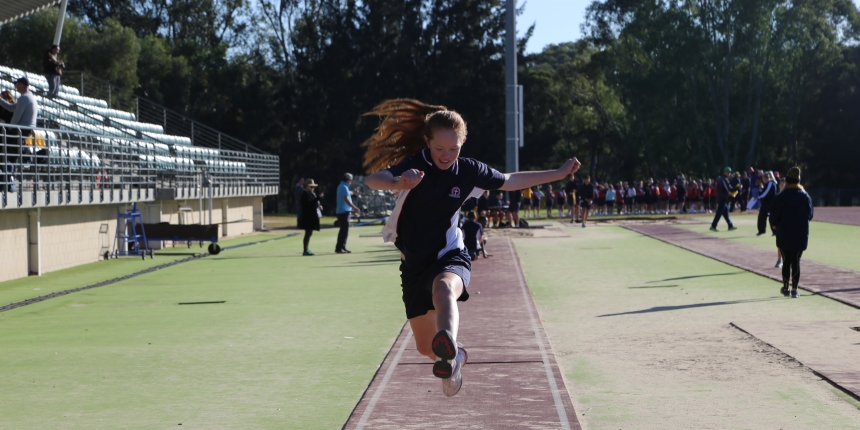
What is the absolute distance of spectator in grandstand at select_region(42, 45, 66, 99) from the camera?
1149 inches

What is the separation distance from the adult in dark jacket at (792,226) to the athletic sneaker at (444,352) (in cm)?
945

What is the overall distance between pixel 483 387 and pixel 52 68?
25129 mm

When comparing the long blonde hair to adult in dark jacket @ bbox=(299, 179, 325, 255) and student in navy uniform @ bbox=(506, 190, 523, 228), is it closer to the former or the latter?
adult in dark jacket @ bbox=(299, 179, 325, 255)

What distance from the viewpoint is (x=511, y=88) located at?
32062 millimetres

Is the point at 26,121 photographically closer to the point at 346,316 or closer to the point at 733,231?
the point at 346,316

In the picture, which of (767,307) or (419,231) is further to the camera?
(767,307)

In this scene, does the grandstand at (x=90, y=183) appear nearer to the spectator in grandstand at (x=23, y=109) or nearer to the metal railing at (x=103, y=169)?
the metal railing at (x=103, y=169)

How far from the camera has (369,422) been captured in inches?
261

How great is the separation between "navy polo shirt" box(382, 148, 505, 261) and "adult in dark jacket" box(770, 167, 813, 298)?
28.5 ft

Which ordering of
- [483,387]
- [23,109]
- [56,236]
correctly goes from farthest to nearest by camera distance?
[56,236], [23,109], [483,387]

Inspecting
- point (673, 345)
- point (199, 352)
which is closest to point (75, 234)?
point (199, 352)

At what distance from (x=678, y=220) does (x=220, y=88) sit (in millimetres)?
39956

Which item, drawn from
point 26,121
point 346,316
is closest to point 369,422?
point 346,316

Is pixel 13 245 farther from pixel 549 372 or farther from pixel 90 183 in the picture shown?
pixel 549 372
